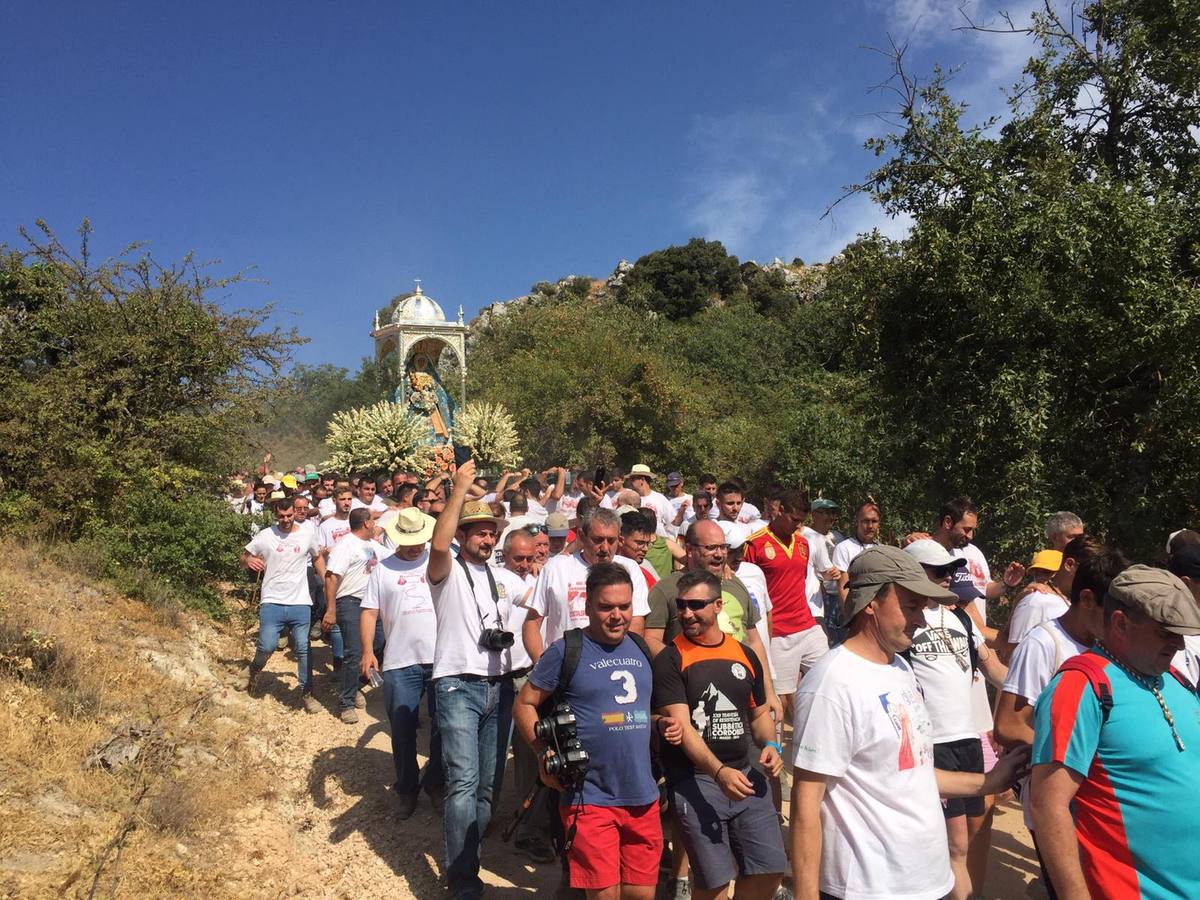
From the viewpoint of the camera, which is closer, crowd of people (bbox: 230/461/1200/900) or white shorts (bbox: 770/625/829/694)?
crowd of people (bbox: 230/461/1200/900)

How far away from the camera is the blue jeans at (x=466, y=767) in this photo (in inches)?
185

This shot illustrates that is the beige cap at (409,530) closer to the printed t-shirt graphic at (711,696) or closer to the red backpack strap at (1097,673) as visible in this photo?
the printed t-shirt graphic at (711,696)

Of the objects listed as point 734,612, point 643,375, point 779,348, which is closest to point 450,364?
point 643,375

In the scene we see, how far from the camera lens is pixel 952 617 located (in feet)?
15.0

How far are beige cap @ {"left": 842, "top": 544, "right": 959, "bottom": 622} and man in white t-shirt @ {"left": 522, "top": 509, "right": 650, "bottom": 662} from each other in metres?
2.29

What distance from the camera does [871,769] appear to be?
107 inches

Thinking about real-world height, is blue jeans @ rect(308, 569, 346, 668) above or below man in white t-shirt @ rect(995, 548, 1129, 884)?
above

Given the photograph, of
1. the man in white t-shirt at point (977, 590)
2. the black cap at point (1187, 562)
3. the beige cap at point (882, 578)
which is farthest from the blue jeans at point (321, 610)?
the black cap at point (1187, 562)

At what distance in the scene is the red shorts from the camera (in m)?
3.59

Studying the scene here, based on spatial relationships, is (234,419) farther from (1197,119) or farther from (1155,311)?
(1197,119)

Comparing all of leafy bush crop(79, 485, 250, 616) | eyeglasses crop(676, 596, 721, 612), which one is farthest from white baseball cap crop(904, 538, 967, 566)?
leafy bush crop(79, 485, 250, 616)

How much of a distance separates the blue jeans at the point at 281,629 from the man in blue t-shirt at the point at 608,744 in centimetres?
504

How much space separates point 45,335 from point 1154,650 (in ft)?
39.5

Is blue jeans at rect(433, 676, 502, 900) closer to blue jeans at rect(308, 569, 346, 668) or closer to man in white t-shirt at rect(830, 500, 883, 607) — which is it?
man in white t-shirt at rect(830, 500, 883, 607)
